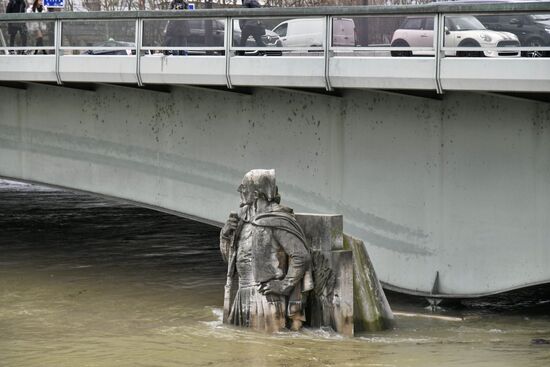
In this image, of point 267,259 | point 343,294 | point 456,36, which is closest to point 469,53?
point 456,36

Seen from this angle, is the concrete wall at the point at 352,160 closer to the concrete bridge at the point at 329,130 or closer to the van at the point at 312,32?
the concrete bridge at the point at 329,130

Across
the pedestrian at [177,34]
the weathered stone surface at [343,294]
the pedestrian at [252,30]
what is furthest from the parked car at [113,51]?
the weathered stone surface at [343,294]

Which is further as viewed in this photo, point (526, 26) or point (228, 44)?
point (228, 44)

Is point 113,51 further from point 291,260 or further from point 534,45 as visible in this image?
point 534,45

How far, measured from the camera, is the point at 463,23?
16516 millimetres

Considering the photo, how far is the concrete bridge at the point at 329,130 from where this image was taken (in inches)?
673

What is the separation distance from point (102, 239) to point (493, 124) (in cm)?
1179

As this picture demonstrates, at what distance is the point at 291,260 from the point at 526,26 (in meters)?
4.44

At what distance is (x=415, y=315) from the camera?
699 inches

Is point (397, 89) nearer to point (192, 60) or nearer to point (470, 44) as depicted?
point (470, 44)

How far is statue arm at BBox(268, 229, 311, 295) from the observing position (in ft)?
49.8

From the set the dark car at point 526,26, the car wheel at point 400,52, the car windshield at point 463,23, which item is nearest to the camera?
the dark car at point 526,26

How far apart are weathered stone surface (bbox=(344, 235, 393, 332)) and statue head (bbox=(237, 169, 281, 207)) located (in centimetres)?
119

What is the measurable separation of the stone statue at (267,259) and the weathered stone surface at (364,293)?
87 cm
